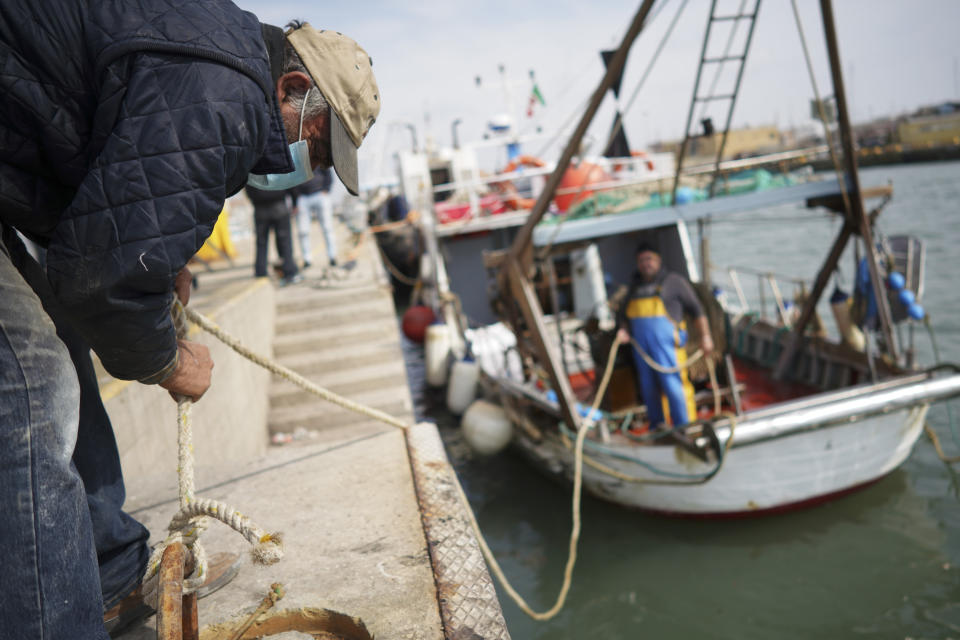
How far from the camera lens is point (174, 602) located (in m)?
1.56

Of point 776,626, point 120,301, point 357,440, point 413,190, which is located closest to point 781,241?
point 413,190

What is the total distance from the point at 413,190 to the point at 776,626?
46.4 feet

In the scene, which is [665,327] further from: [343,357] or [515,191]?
[515,191]

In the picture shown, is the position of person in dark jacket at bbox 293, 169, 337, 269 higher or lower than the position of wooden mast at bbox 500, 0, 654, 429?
higher

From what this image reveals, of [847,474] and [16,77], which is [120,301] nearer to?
[16,77]

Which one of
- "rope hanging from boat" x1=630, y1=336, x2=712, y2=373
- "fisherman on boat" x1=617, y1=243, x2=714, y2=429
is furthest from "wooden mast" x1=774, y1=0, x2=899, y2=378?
"rope hanging from boat" x1=630, y1=336, x2=712, y2=373

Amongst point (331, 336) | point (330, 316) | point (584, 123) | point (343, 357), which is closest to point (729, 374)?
point (584, 123)

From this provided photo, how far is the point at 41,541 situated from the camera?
126 centimetres

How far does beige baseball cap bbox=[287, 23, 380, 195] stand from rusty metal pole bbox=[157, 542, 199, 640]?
108 cm

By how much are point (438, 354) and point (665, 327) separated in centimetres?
595

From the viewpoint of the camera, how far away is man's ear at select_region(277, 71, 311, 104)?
4.87 feet

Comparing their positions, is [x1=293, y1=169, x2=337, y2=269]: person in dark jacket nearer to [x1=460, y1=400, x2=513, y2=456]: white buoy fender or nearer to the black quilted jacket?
[x1=460, y1=400, x2=513, y2=456]: white buoy fender

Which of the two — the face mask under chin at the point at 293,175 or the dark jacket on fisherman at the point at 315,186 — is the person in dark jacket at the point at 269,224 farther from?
the face mask under chin at the point at 293,175

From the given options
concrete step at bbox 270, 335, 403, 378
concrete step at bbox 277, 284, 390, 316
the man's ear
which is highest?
the man's ear
